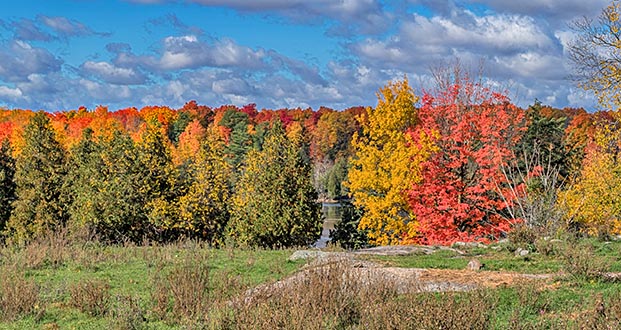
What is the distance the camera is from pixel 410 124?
84.8 ft

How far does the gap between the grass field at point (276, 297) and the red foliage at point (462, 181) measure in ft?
20.8

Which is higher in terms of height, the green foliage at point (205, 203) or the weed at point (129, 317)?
the green foliage at point (205, 203)

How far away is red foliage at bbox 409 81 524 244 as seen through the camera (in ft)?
74.6

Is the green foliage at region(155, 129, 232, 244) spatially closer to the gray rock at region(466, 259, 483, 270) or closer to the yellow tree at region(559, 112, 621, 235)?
the yellow tree at region(559, 112, 621, 235)

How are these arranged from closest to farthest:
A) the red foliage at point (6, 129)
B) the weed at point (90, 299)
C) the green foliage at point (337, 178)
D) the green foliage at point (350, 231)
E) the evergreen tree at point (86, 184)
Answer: the weed at point (90, 299)
the green foliage at point (350, 231)
the evergreen tree at point (86, 184)
the green foliage at point (337, 178)
the red foliage at point (6, 129)

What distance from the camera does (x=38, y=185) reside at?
119 ft

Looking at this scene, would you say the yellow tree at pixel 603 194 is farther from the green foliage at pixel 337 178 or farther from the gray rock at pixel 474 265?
the green foliage at pixel 337 178

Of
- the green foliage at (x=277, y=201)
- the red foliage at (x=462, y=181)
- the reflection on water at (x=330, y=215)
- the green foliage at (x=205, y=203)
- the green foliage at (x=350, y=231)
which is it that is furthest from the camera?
the reflection on water at (x=330, y=215)

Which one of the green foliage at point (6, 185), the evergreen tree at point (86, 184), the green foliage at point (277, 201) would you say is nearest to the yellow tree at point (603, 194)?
the green foliage at point (277, 201)

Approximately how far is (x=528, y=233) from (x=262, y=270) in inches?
279

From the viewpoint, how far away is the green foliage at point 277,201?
91.9ft

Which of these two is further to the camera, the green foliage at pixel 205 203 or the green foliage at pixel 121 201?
the green foliage at pixel 121 201

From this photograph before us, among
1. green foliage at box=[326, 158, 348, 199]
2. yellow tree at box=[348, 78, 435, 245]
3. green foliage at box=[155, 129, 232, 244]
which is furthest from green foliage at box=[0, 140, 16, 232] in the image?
green foliage at box=[326, 158, 348, 199]

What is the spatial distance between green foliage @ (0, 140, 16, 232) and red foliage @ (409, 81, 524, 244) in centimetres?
2592
